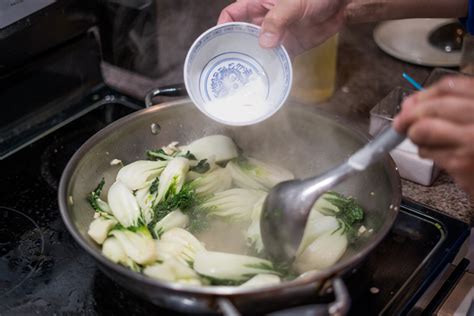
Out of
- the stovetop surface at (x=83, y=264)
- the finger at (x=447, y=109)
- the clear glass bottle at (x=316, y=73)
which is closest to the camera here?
the finger at (x=447, y=109)

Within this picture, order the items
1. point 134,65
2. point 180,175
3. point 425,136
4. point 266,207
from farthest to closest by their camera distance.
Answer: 1. point 134,65
2. point 180,175
3. point 266,207
4. point 425,136

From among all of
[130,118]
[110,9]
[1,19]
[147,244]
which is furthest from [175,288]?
[110,9]

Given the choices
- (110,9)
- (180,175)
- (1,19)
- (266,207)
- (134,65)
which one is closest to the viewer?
(266,207)

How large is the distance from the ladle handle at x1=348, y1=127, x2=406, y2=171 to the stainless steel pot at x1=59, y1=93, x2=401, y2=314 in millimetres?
141

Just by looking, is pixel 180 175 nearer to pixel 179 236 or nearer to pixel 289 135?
pixel 179 236

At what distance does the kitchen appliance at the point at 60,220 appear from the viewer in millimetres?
1162

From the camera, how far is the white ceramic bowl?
1294mm

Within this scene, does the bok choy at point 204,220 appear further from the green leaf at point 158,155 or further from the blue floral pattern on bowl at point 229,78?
the blue floral pattern on bowl at point 229,78

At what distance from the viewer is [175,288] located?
2.96 ft

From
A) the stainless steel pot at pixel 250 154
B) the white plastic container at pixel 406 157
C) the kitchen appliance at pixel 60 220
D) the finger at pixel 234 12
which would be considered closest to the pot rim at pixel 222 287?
the stainless steel pot at pixel 250 154

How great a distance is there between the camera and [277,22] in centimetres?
128

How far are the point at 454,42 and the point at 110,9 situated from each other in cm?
118

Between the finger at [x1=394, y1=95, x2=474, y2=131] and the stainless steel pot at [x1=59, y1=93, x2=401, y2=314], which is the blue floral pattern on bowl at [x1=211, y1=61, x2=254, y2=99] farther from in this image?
the finger at [x1=394, y1=95, x2=474, y2=131]

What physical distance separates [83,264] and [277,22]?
26.5 inches
